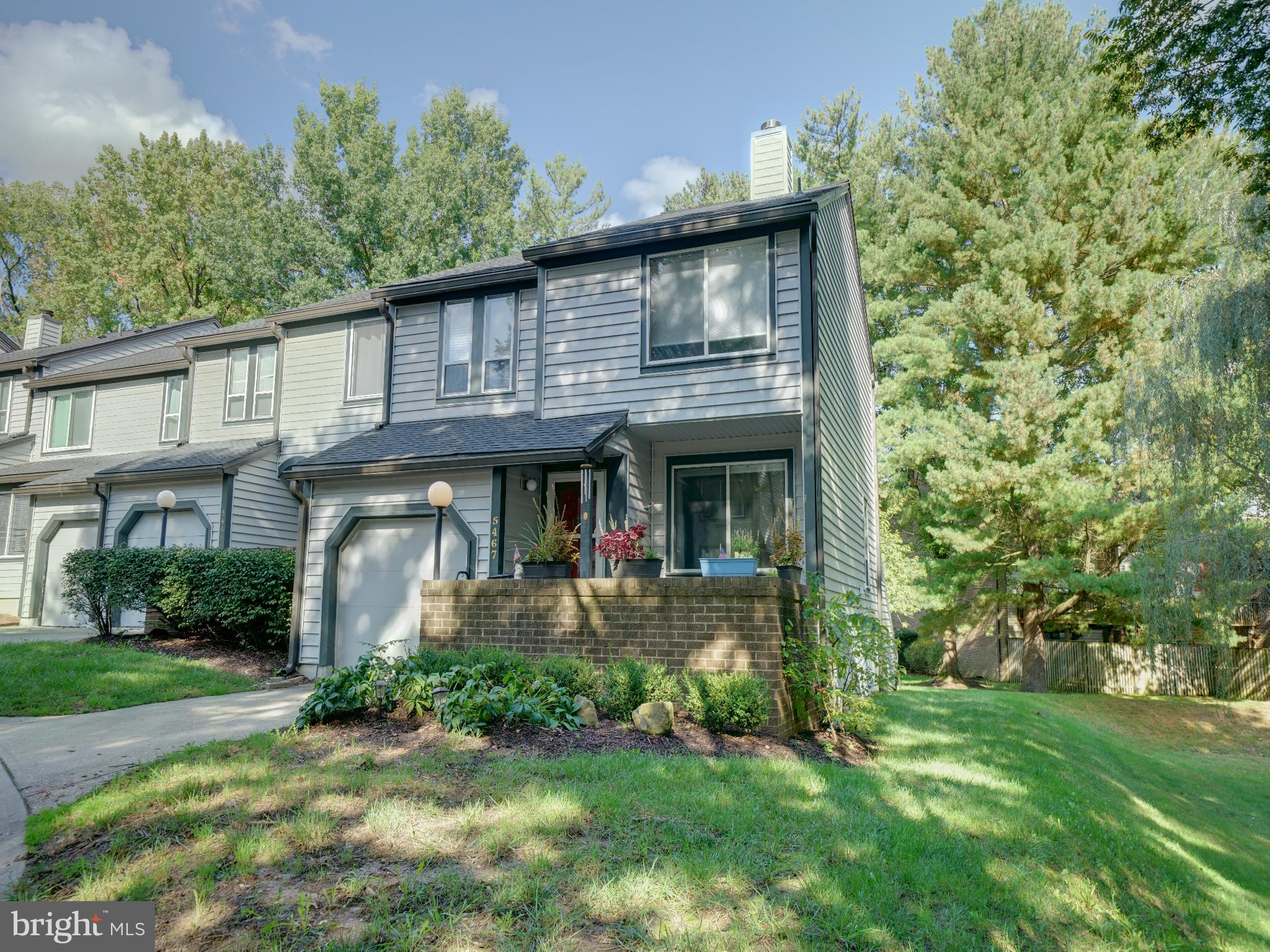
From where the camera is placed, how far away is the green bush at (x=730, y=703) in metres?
6.84

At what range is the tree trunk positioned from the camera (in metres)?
19.1

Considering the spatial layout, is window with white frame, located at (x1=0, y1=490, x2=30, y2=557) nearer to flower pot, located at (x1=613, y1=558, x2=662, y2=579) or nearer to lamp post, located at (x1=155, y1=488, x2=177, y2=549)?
lamp post, located at (x1=155, y1=488, x2=177, y2=549)

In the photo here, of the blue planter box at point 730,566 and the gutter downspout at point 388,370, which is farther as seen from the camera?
the gutter downspout at point 388,370

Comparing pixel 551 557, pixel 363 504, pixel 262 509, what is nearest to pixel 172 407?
pixel 262 509

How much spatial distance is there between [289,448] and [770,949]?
14115 mm

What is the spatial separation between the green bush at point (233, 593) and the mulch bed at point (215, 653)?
196mm

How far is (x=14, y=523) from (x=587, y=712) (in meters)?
17.7

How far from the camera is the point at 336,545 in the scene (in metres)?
11.7

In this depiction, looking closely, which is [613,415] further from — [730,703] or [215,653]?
[215,653]

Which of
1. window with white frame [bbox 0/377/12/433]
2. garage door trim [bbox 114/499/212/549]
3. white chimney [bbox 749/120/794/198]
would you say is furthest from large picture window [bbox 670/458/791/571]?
window with white frame [bbox 0/377/12/433]

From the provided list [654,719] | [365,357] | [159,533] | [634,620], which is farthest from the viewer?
[159,533]

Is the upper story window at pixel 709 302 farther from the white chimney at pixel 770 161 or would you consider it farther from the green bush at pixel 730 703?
the green bush at pixel 730 703

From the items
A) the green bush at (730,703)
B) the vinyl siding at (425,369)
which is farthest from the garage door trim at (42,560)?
the green bush at (730,703)

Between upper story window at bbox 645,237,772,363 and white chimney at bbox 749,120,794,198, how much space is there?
2968 mm
